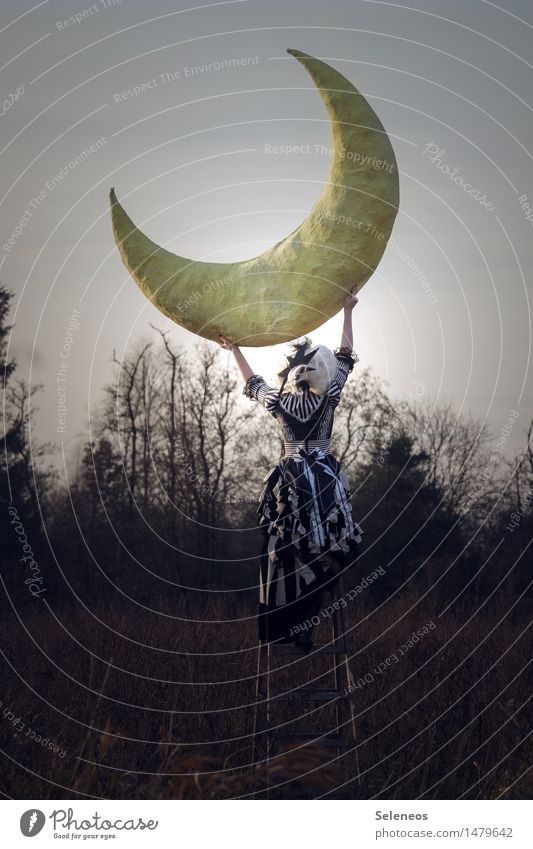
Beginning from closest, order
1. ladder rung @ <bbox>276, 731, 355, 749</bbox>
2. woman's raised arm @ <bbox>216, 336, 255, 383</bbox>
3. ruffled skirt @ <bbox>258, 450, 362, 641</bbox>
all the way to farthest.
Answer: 1. ladder rung @ <bbox>276, 731, 355, 749</bbox>
2. ruffled skirt @ <bbox>258, 450, 362, 641</bbox>
3. woman's raised arm @ <bbox>216, 336, 255, 383</bbox>

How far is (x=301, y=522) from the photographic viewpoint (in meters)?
5.86

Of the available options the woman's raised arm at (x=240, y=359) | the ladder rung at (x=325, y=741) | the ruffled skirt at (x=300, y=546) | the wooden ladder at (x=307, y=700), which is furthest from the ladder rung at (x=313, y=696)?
the woman's raised arm at (x=240, y=359)

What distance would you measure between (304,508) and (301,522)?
10 cm

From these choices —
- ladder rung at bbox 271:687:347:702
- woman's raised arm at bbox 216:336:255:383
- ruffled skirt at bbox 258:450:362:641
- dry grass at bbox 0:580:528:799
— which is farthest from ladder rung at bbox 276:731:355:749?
woman's raised arm at bbox 216:336:255:383

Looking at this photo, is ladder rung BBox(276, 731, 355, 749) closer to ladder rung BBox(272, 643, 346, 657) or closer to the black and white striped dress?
ladder rung BBox(272, 643, 346, 657)

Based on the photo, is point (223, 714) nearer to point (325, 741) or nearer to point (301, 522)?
point (325, 741)

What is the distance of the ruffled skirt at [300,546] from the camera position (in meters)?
5.83

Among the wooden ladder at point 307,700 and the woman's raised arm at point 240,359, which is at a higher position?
the woman's raised arm at point 240,359

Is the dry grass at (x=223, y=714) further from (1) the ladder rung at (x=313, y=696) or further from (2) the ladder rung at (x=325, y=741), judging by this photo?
(1) the ladder rung at (x=313, y=696)

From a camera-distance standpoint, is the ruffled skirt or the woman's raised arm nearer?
the ruffled skirt

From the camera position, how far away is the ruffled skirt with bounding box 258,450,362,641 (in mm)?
5828

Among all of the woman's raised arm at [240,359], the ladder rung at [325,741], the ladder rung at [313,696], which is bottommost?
the ladder rung at [325,741]

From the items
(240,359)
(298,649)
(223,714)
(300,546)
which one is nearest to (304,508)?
(300,546)

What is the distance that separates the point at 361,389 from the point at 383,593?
4050 mm
